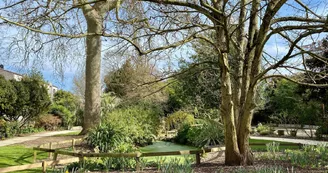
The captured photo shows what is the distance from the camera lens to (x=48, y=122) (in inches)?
842

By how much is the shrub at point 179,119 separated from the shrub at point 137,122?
1.01 m

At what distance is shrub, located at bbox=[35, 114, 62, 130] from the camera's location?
20781 millimetres

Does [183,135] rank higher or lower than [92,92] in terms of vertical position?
lower

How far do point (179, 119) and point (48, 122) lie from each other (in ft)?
31.9

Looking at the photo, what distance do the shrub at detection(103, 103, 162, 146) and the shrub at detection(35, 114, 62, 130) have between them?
26.2 ft

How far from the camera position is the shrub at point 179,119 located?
15711mm

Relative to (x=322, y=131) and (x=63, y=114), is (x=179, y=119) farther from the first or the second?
(x=63, y=114)

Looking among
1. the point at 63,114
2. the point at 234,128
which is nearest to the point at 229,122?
the point at 234,128

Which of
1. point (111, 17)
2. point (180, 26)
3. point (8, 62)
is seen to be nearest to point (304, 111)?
point (180, 26)

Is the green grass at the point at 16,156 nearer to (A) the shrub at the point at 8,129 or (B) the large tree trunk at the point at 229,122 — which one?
(B) the large tree trunk at the point at 229,122

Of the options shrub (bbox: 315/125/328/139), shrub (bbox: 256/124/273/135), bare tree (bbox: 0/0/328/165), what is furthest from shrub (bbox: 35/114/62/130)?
shrub (bbox: 315/125/328/139)

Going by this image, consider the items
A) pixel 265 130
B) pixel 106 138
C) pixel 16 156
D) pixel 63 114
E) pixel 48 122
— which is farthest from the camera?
pixel 63 114

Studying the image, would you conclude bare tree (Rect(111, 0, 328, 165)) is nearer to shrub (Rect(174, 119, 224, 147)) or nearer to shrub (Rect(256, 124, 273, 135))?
shrub (Rect(174, 119, 224, 147))

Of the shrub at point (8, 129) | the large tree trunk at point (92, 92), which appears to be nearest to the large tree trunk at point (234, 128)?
the large tree trunk at point (92, 92)
